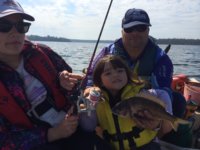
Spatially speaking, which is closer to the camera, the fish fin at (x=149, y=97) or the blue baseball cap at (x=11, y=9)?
the blue baseball cap at (x=11, y=9)

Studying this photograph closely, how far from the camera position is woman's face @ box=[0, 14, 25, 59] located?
3.58m

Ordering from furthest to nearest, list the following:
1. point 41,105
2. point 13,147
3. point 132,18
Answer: point 132,18 → point 41,105 → point 13,147

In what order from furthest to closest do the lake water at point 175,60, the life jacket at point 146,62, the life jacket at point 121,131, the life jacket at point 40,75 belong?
the lake water at point 175,60
the life jacket at point 146,62
the life jacket at point 121,131
the life jacket at point 40,75

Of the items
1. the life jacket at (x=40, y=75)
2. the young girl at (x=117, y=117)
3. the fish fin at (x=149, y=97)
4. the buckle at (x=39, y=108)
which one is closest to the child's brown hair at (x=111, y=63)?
the young girl at (x=117, y=117)

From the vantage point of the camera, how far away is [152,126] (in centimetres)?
400

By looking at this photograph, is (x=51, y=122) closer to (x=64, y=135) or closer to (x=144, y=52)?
(x=64, y=135)

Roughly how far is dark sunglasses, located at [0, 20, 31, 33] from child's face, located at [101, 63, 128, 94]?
42.3 inches

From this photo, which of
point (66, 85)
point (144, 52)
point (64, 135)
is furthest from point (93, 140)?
point (144, 52)

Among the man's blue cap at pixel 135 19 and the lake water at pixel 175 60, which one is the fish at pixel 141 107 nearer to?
the man's blue cap at pixel 135 19

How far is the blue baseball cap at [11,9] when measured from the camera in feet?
11.6

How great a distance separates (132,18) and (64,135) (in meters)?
2.12

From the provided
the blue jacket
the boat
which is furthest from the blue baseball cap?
the boat

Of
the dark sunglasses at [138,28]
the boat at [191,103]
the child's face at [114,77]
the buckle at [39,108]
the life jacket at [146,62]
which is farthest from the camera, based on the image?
the boat at [191,103]

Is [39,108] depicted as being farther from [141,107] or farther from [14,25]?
[141,107]
